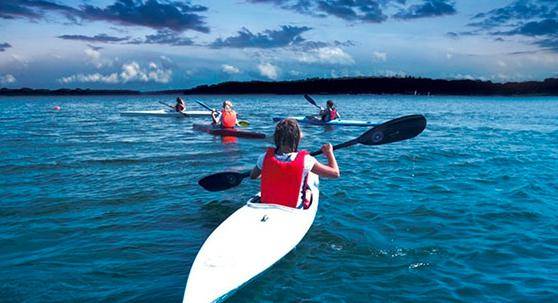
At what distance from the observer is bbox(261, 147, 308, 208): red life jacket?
18.0 ft

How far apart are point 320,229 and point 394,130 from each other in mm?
2792

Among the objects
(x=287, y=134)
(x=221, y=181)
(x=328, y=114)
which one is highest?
(x=287, y=134)

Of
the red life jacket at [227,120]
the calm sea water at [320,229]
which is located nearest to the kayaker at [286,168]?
the calm sea water at [320,229]

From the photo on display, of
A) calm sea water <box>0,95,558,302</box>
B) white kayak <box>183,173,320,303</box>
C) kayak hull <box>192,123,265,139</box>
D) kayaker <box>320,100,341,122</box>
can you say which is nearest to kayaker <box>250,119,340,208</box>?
white kayak <box>183,173,320,303</box>

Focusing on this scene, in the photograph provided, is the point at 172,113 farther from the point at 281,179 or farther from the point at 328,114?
the point at 281,179

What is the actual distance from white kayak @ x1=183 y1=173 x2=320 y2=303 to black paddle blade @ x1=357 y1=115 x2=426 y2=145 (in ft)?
9.51

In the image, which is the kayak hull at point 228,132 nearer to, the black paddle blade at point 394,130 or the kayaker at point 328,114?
the kayaker at point 328,114

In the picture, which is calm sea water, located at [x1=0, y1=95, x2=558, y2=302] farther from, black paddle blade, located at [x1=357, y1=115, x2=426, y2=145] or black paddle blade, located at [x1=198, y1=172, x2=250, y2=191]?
black paddle blade, located at [x1=357, y1=115, x2=426, y2=145]

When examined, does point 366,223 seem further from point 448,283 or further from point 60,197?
point 60,197

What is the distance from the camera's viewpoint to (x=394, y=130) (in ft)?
28.3

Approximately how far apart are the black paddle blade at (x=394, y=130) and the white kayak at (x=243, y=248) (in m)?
2.90

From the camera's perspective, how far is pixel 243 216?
18.4 feet

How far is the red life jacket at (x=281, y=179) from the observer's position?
5.47m

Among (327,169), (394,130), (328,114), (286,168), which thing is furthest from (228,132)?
(286,168)
